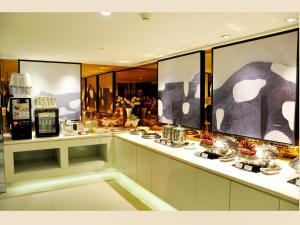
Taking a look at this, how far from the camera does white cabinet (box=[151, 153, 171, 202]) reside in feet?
9.57

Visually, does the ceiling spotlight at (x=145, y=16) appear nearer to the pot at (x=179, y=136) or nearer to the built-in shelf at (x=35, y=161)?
the pot at (x=179, y=136)

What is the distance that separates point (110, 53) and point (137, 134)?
141 centimetres

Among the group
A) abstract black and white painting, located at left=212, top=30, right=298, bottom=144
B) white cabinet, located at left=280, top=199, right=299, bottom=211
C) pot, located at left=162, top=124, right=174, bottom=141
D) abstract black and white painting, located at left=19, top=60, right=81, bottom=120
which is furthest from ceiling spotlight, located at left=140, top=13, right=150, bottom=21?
abstract black and white painting, located at left=19, top=60, right=81, bottom=120

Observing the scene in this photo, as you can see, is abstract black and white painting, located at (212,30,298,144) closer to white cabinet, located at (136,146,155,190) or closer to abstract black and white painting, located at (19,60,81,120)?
white cabinet, located at (136,146,155,190)

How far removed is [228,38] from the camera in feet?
9.56

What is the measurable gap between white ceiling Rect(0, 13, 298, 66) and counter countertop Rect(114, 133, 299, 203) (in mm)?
1339

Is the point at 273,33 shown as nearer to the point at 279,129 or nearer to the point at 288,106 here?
the point at 288,106

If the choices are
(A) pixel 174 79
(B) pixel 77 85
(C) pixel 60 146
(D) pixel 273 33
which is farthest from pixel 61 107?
(D) pixel 273 33

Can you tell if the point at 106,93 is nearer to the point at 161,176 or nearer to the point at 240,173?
the point at 161,176

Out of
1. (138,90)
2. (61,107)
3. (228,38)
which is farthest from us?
(138,90)

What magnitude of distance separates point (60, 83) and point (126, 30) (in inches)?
122

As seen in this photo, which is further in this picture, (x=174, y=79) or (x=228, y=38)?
(x=174, y=79)

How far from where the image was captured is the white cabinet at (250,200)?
1815 mm

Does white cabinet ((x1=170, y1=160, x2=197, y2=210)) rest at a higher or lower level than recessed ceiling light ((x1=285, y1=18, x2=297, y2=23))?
lower
